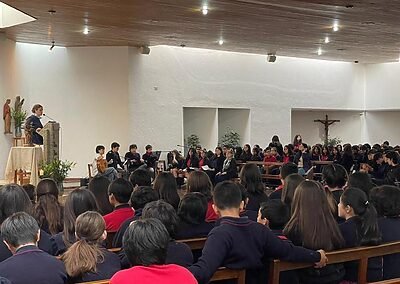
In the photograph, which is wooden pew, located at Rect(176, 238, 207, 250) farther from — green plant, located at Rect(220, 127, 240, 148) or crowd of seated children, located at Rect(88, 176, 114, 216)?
green plant, located at Rect(220, 127, 240, 148)

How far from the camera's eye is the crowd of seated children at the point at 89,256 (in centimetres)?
294

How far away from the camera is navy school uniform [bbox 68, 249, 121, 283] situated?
296 cm

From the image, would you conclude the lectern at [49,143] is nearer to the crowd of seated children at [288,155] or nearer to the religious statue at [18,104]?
the religious statue at [18,104]

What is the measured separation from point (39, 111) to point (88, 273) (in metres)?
9.07

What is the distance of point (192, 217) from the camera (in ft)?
14.0

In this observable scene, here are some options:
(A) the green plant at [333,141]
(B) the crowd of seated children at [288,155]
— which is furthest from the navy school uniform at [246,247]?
(A) the green plant at [333,141]

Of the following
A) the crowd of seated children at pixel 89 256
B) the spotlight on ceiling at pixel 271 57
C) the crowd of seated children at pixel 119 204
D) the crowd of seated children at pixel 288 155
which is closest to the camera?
the crowd of seated children at pixel 89 256

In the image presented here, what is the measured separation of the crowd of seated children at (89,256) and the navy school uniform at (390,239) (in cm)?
198

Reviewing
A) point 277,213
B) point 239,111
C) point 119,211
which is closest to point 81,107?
point 239,111

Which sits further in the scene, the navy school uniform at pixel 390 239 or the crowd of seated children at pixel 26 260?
the navy school uniform at pixel 390 239

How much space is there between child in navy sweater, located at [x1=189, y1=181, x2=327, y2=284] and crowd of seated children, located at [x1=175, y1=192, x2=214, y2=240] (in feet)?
2.19

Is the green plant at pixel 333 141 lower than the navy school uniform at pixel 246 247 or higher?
higher

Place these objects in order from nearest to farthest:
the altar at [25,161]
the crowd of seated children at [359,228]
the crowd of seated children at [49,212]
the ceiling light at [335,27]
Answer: the crowd of seated children at [359,228] < the crowd of seated children at [49,212] < the altar at [25,161] < the ceiling light at [335,27]

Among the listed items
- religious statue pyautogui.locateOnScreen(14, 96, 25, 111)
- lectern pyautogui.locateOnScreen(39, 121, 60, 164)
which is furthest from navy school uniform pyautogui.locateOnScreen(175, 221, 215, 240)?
religious statue pyautogui.locateOnScreen(14, 96, 25, 111)
